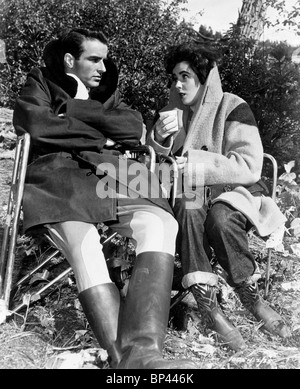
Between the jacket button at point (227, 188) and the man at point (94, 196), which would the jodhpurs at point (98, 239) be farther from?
the jacket button at point (227, 188)

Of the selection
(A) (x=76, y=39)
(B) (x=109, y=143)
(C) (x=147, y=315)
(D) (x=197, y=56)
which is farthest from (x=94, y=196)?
(D) (x=197, y=56)

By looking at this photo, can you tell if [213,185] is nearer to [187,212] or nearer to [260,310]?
[187,212]

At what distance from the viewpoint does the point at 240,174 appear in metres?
3.01

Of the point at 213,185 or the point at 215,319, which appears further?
the point at 213,185

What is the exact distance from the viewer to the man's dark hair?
3.23 meters

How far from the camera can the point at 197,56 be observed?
10.9ft

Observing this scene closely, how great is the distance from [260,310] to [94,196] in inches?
41.3

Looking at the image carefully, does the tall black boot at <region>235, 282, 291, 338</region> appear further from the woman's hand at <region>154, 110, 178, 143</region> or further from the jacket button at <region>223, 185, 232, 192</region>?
the woman's hand at <region>154, 110, 178, 143</region>

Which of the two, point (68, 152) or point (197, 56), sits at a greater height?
point (197, 56)

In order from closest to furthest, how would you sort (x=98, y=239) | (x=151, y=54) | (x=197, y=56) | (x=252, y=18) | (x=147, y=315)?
(x=147, y=315) → (x=98, y=239) → (x=197, y=56) → (x=252, y=18) → (x=151, y=54)

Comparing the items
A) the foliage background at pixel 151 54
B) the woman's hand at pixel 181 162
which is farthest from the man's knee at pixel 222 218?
the foliage background at pixel 151 54

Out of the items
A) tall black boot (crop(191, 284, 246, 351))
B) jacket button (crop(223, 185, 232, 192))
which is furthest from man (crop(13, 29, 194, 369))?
jacket button (crop(223, 185, 232, 192))
